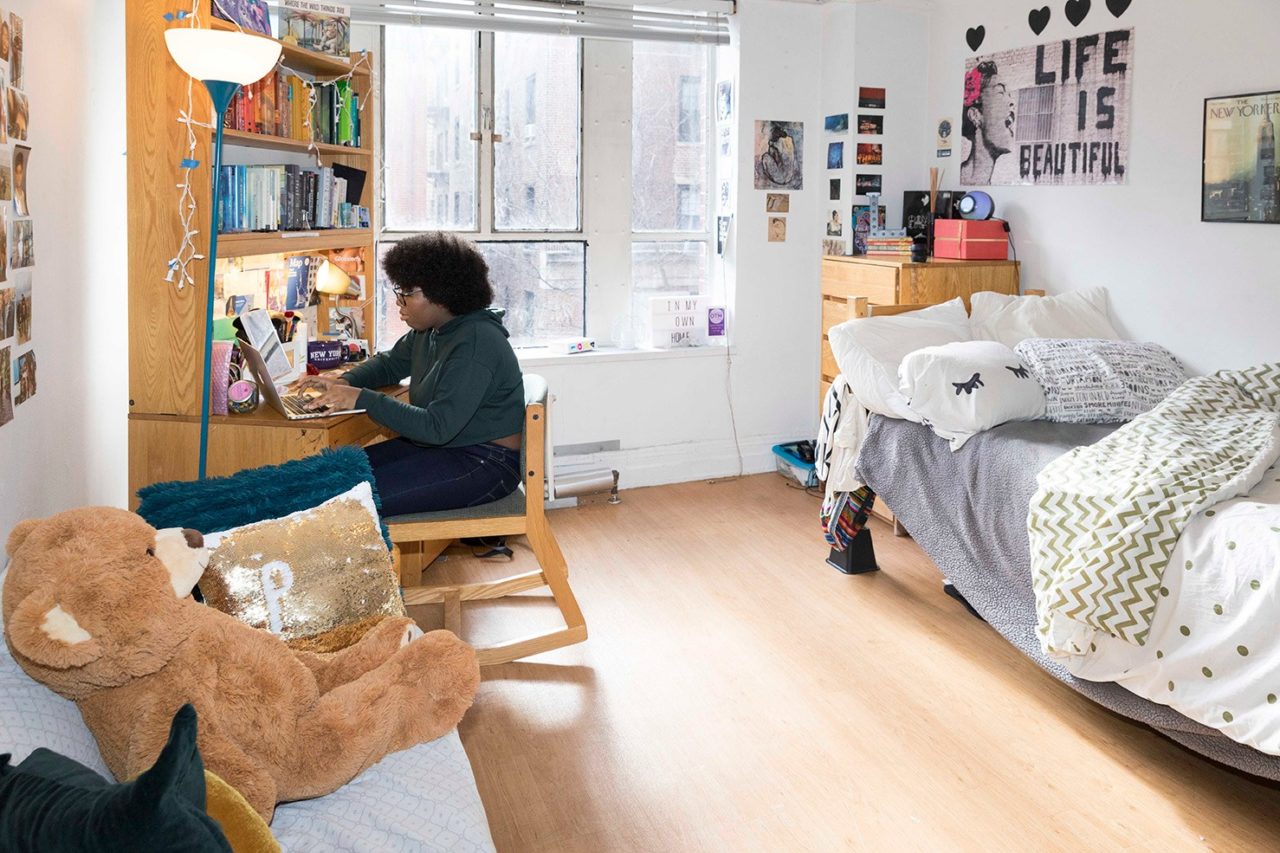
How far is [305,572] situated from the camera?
1815 mm

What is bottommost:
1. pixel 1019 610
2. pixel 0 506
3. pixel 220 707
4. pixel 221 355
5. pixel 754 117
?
pixel 1019 610

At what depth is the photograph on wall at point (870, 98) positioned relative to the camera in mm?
4617

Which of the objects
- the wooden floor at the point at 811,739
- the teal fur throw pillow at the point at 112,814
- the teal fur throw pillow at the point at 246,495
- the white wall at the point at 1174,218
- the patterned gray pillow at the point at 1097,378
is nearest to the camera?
the teal fur throw pillow at the point at 112,814

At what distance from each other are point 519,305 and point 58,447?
2.56 meters

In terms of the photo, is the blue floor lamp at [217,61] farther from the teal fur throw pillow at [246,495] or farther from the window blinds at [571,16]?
the window blinds at [571,16]

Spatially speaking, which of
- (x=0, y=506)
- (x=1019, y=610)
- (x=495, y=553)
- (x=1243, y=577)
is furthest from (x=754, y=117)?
(x=0, y=506)

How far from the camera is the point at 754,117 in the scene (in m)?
4.67

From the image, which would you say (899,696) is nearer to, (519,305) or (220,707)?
(220,707)

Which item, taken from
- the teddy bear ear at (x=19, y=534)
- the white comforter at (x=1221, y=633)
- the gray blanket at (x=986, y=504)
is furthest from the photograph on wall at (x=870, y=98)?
the teddy bear ear at (x=19, y=534)

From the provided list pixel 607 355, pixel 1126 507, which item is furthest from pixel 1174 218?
pixel 607 355

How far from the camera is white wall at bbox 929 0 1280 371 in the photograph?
3.31m

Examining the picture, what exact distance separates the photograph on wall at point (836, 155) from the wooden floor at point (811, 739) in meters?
1.97

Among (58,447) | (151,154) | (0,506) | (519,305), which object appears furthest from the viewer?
(519,305)

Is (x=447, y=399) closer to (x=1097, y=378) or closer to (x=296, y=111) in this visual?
(x=296, y=111)
